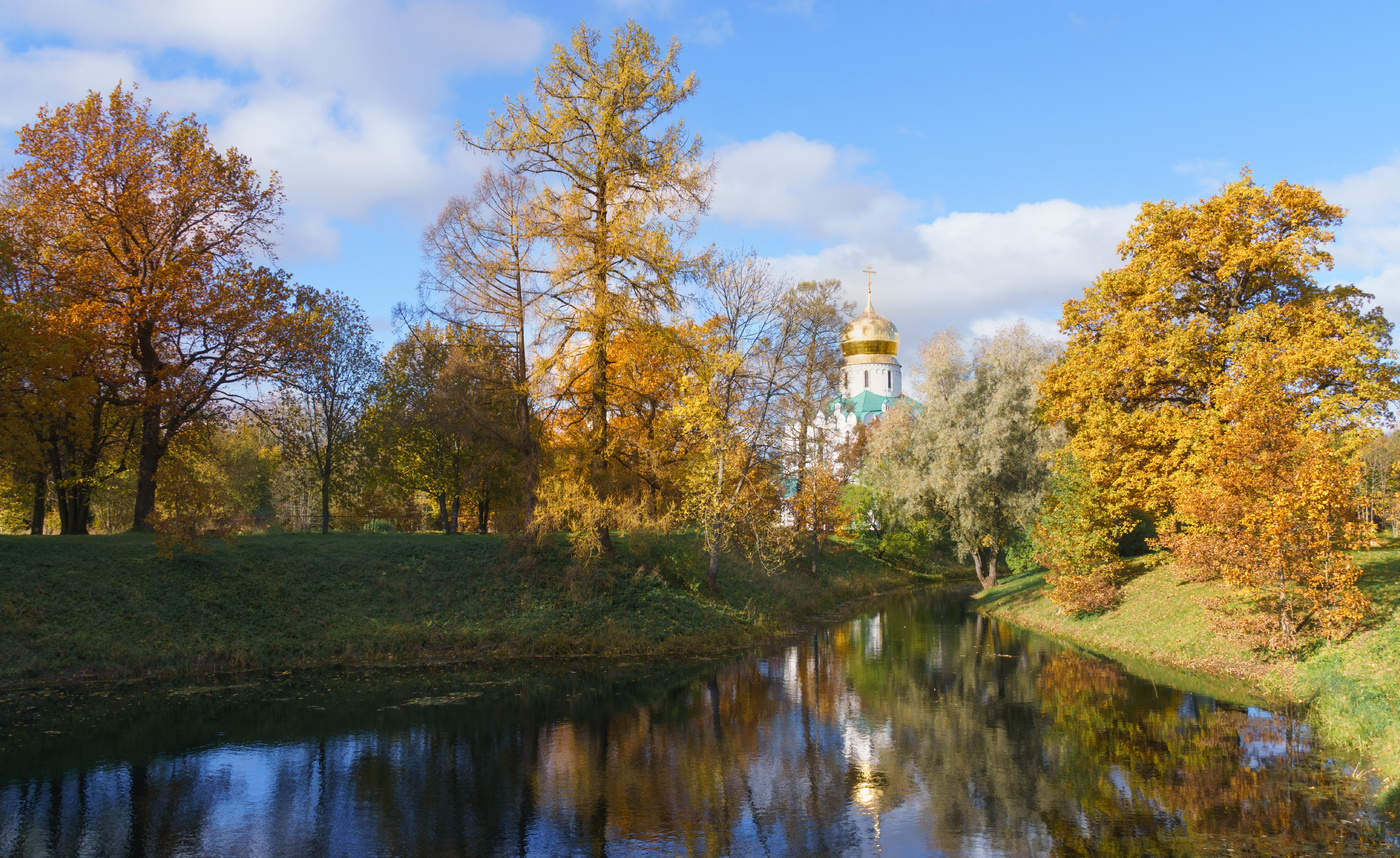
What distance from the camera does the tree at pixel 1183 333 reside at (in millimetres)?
24156

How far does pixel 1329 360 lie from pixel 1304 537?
711cm

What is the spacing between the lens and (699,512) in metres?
27.9

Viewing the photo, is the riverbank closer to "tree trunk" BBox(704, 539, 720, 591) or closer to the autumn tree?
"tree trunk" BBox(704, 539, 720, 591)

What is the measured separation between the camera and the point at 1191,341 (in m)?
25.5

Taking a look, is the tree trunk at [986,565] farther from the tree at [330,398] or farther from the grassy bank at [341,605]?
the tree at [330,398]

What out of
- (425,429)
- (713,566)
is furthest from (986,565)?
(425,429)

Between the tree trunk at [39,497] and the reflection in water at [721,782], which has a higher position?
the tree trunk at [39,497]

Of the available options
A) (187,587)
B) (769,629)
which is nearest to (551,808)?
(187,587)

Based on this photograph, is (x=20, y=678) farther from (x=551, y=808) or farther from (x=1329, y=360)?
(x=1329, y=360)

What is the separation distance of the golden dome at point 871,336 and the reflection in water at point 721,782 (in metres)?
62.7

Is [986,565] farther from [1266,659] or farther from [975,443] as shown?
[1266,659]

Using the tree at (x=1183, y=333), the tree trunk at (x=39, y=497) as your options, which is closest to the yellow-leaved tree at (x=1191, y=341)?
the tree at (x=1183, y=333)

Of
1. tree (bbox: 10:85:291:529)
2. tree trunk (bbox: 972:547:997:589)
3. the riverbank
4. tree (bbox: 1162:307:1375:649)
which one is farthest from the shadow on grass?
tree (bbox: 10:85:291:529)

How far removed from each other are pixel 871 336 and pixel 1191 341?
54.4 meters
